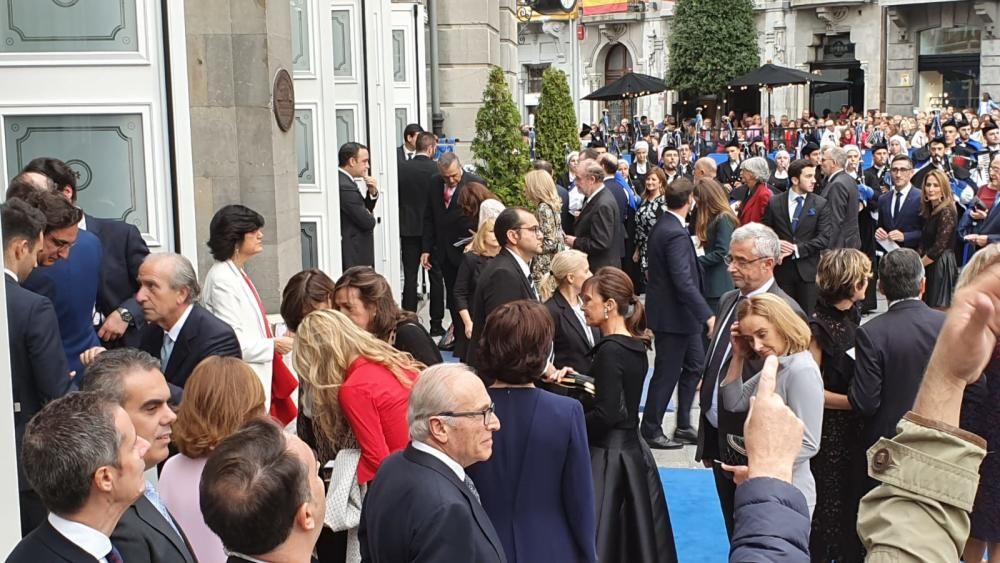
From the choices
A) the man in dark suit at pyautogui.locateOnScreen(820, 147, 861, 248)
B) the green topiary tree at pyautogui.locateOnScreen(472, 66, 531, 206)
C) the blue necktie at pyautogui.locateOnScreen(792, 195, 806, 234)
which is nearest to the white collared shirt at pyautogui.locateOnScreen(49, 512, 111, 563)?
the blue necktie at pyautogui.locateOnScreen(792, 195, 806, 234)

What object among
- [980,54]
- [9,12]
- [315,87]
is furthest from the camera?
[980,54]

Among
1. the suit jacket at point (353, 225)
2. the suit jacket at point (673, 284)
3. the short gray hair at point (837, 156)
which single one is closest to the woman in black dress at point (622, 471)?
the suit jacket at point (673, 284)

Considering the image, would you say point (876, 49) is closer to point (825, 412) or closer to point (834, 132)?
point (834, 132)

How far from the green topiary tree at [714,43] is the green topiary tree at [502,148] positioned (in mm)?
30874

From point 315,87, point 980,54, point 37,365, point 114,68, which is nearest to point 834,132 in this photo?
point 980,54

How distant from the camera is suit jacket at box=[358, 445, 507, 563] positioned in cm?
340

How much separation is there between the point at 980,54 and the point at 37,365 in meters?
41.9

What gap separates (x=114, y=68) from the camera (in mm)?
6980

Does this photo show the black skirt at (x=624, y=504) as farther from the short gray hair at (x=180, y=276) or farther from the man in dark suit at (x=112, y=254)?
the man in dark suit at (x=112, y=254)

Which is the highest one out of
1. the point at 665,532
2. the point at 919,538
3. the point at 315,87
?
the point at 315,87

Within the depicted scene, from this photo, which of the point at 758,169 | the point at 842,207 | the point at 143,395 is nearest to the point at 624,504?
the point at 143,395

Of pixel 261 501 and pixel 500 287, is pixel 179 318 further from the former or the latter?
pixel 261 501

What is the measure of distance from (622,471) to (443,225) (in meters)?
6.34

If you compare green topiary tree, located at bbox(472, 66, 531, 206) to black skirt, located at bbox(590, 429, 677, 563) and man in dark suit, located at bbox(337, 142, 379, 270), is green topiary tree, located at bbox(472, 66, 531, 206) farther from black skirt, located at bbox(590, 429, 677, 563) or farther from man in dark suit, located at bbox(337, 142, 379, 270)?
black skirt, located at bbox(590, 429, 677, 563)
